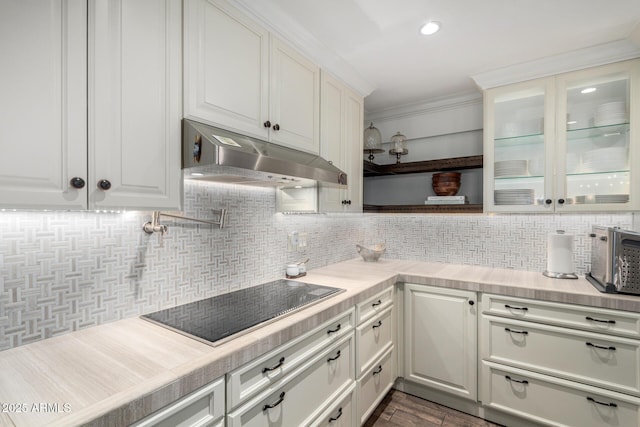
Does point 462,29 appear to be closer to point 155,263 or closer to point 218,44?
point 218,44

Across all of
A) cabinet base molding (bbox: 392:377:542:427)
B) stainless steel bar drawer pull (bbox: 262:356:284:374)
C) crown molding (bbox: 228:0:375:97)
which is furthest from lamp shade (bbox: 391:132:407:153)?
stainless steel bar drawer pull (bbox: 262:356:284:374)

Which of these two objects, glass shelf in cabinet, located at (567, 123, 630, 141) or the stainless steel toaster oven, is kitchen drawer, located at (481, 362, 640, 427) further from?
glass shelf in cabinet, located at (567, 123, 630, 141)

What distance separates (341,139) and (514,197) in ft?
4.40

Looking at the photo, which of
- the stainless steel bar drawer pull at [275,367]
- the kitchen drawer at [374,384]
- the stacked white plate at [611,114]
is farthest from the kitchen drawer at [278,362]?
the stacked white plate at [611,114]

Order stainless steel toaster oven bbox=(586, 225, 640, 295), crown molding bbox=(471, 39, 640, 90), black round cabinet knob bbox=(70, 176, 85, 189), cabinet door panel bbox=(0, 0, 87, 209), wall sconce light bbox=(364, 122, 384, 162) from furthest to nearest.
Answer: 1. wall sconce light bbox=(364, 122, 384, 162)
2. crown molding bbox=(471, 39, 640, 90)
3. stainless steel toaster oven bbox=(586, 225, 640, 295)
4. black round cabinet knob bbox=(70, 176, 85, 189)
5. cabinet door panel bbox=(0, 0, 87, 209)

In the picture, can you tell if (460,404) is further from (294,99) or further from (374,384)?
(294,99)

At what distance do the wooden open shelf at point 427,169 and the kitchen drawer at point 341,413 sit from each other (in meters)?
1.43

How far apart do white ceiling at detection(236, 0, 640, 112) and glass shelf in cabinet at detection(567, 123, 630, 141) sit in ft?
1.61

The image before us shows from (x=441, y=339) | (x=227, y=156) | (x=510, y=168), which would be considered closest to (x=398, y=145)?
(x=510, y=168)

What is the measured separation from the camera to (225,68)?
1398 millimetres

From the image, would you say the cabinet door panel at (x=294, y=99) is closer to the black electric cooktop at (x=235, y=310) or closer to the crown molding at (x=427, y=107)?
the black electric cooktop at (x=235, y=310)

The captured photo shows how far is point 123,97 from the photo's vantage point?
1055 mm

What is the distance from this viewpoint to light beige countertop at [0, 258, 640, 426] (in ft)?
2.36

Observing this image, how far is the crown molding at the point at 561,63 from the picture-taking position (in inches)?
75.4
